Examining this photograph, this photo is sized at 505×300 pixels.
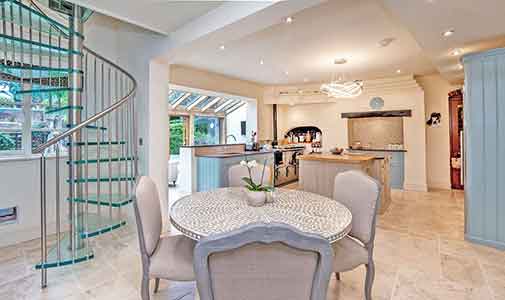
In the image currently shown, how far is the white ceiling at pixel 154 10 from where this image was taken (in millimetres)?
2473

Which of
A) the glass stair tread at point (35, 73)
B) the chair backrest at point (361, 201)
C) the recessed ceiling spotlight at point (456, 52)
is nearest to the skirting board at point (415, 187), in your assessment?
the recessed ceiling spotlight at point (456, 52)

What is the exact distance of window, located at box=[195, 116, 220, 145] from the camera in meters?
7.52

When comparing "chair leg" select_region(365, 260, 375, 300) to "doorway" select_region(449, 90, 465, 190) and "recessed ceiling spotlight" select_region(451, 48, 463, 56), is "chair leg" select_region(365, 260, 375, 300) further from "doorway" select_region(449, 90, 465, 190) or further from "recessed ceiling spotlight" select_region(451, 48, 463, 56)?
"doorway" select_region(449, 90, 465, 190)

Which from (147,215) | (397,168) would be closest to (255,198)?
(147,215)

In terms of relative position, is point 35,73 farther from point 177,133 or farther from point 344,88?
point 344,88

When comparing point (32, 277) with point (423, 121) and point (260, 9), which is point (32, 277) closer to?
point (260, 9)

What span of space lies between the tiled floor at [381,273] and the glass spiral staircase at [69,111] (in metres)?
0.20

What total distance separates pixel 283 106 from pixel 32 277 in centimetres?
674

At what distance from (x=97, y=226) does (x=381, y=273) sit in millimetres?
2752

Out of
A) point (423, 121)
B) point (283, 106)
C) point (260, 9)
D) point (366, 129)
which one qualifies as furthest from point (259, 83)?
point (260, 9)

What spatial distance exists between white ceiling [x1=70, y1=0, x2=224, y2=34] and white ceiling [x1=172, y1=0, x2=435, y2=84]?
1.27 feet

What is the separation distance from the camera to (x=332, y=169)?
4.28m

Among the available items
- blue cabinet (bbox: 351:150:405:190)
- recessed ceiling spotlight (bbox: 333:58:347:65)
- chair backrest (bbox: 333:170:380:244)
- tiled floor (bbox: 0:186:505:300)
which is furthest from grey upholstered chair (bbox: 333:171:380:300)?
blue cabinet (bbox: 351:150:405:190)

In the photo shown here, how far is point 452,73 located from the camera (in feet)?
15.7
